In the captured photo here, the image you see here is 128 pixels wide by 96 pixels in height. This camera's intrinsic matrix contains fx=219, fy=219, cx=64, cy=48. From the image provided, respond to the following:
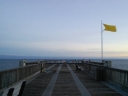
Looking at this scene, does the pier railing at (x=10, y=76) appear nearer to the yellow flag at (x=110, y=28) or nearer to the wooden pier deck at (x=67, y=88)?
the wooden pier deck at (x=67, y=88)

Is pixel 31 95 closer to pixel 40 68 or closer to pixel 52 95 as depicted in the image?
pixel 52 95

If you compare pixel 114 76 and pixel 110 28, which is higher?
pixel 110 28

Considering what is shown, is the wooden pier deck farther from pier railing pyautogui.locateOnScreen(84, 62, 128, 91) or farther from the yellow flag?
the yellow flag

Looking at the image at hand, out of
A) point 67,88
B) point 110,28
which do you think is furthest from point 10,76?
point 110,28

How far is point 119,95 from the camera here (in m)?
11.8

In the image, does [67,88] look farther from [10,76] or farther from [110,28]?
[110,28]

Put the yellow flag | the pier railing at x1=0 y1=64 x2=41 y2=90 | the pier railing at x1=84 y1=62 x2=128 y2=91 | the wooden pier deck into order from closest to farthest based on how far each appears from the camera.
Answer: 1. the wooden pier deck
2. the pier railing at x1=0 y1=64 x2=41 y2=90
3. the pier railing at x1=84 y1=62 x2=128 y2=91
4. the yellow flag

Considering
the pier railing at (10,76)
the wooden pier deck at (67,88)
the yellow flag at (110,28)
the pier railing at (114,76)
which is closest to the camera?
the wooden pier deck at (67,88)

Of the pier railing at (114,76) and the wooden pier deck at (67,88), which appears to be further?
the pier railing at (114,76)

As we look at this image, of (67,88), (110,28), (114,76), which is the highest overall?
(110,28)

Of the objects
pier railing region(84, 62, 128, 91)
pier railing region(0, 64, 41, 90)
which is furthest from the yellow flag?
pier railing region(0, 64, 41, 90)

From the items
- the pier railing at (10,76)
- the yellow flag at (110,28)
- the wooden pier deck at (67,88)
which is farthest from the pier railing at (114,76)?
the yellow flag at (110,28)

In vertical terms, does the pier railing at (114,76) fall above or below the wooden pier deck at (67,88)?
above

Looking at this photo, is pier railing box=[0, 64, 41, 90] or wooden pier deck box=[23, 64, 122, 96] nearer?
wooden pier deck box=[23, 64, 122, 96]
